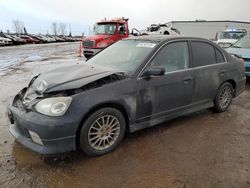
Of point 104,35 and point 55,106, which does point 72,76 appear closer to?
point 55,106

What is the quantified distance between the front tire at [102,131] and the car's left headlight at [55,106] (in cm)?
34

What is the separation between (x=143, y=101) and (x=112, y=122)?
0.56 metres

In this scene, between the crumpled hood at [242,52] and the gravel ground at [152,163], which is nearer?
the gravel ground at [152,163]

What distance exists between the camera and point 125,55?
161 inches

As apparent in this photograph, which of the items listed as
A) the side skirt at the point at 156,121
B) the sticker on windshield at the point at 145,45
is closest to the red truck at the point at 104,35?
the sticker on windshield at the point at 145,45

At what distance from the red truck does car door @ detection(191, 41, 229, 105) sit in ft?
32.9

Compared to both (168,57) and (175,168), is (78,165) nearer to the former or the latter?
(175,168)

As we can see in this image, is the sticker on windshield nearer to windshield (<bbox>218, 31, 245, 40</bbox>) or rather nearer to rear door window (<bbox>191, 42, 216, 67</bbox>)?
rear door window (<bbox>191, 42, 216, 67</bbox>)

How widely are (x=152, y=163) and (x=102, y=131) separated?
0.77m

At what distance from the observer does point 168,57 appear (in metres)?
3.96

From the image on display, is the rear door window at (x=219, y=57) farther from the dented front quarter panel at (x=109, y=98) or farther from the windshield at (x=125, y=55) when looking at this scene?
the dented front quarter panel at (x=109, y=98)

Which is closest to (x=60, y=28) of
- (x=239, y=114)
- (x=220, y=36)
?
(x=220, y=36)

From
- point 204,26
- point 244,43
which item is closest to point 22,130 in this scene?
point 244,43

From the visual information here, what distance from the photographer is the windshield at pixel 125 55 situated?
3.72 m
